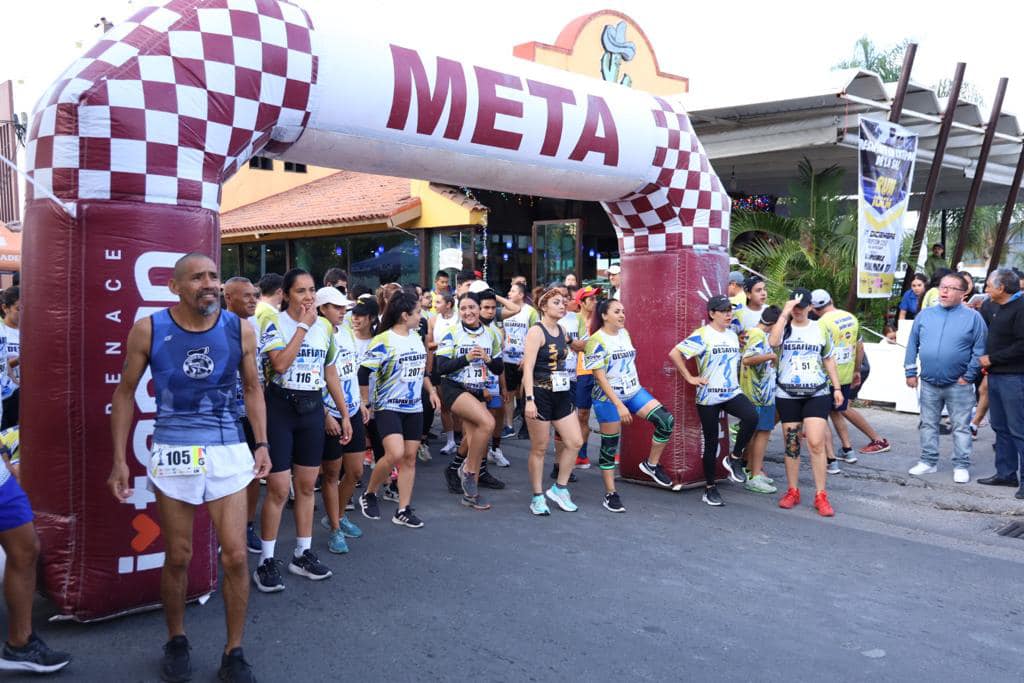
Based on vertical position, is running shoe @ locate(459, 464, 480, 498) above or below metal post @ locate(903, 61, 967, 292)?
below

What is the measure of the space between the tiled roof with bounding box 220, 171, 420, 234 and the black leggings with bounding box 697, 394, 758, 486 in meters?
10.2

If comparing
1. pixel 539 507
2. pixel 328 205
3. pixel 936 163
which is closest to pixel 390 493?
pixel 539 507

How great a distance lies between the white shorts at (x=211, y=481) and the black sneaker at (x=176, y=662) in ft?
1.97

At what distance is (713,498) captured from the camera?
664cm

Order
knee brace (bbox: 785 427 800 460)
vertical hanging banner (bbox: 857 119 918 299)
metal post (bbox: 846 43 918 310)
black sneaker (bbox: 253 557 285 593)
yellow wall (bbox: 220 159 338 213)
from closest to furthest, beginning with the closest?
black sneaker (bbox: 253 557 285 593), knee brace (bbox: 785 427 800 460), vertical hanging banner (bbox: 857 119 918 299), metal post (bbox: 846 43 918 310), yellow wall (bbox: 220 159 338 213)

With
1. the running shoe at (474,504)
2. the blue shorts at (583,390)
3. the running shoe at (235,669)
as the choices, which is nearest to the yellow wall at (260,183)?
the blue shorts at (583,390)

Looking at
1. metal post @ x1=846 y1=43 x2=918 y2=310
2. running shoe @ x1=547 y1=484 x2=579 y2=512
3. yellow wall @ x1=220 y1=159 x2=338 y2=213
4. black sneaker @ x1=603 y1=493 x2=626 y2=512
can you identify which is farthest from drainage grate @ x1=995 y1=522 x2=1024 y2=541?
yellow wall @ x1=220 y1=159 x2=338 y2=213

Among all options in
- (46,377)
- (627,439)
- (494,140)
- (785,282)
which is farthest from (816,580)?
(785,282)

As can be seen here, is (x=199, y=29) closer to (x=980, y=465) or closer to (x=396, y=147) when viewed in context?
(x=396, y=147)

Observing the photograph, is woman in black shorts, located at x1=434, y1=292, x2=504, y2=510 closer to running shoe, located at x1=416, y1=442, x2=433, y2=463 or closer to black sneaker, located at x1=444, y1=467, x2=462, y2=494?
black sneaker, located at x1=444, y1=467, x2=462, y2=494

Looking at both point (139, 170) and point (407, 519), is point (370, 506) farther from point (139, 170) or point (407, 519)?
point (139, 170)

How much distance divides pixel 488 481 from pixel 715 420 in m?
1.90

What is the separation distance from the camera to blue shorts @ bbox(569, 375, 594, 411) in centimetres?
793

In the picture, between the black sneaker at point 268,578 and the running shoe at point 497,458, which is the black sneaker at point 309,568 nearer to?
the black sneaker at point 268,578
